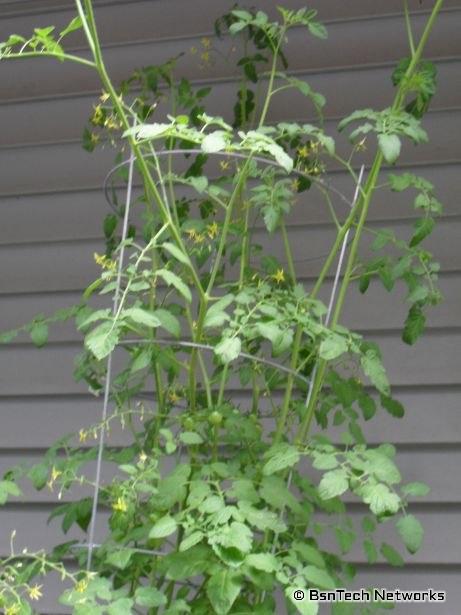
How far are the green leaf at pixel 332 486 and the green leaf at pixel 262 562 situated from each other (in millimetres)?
140

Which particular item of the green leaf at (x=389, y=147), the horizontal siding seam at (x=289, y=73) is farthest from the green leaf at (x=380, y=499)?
the horizontal siding seam at (x=289, y=73)

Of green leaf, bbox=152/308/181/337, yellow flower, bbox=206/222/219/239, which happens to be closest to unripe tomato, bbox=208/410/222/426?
green leaf, bbox=152/308/181/337

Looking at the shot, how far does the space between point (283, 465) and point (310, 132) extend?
0.67m

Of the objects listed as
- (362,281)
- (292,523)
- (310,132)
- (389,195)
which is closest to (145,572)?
(292,523)

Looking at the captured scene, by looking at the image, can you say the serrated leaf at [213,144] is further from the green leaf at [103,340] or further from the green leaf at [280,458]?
the green leaf at [280,458]

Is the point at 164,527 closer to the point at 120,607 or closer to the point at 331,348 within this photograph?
the point at 120,607

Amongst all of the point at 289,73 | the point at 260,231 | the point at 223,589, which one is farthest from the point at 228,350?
the point at 289,73

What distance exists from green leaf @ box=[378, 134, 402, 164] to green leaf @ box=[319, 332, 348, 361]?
1.16 feet

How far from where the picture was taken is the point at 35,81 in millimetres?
3506

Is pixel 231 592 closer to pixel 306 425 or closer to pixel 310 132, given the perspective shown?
pixel 306 425

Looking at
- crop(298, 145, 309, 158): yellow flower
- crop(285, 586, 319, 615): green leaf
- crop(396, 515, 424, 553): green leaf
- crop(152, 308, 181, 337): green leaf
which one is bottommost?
crop(285, 586, 319, 615): green leaf

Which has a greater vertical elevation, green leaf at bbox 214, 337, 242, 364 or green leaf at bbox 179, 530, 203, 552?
green leaf at bbox 214, 337, 242, 364

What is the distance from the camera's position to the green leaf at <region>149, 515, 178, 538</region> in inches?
76.1

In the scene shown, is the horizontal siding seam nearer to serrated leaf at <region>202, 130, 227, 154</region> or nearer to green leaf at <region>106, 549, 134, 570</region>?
serrated leaf at <region>202, 130, 227, 154</region>
